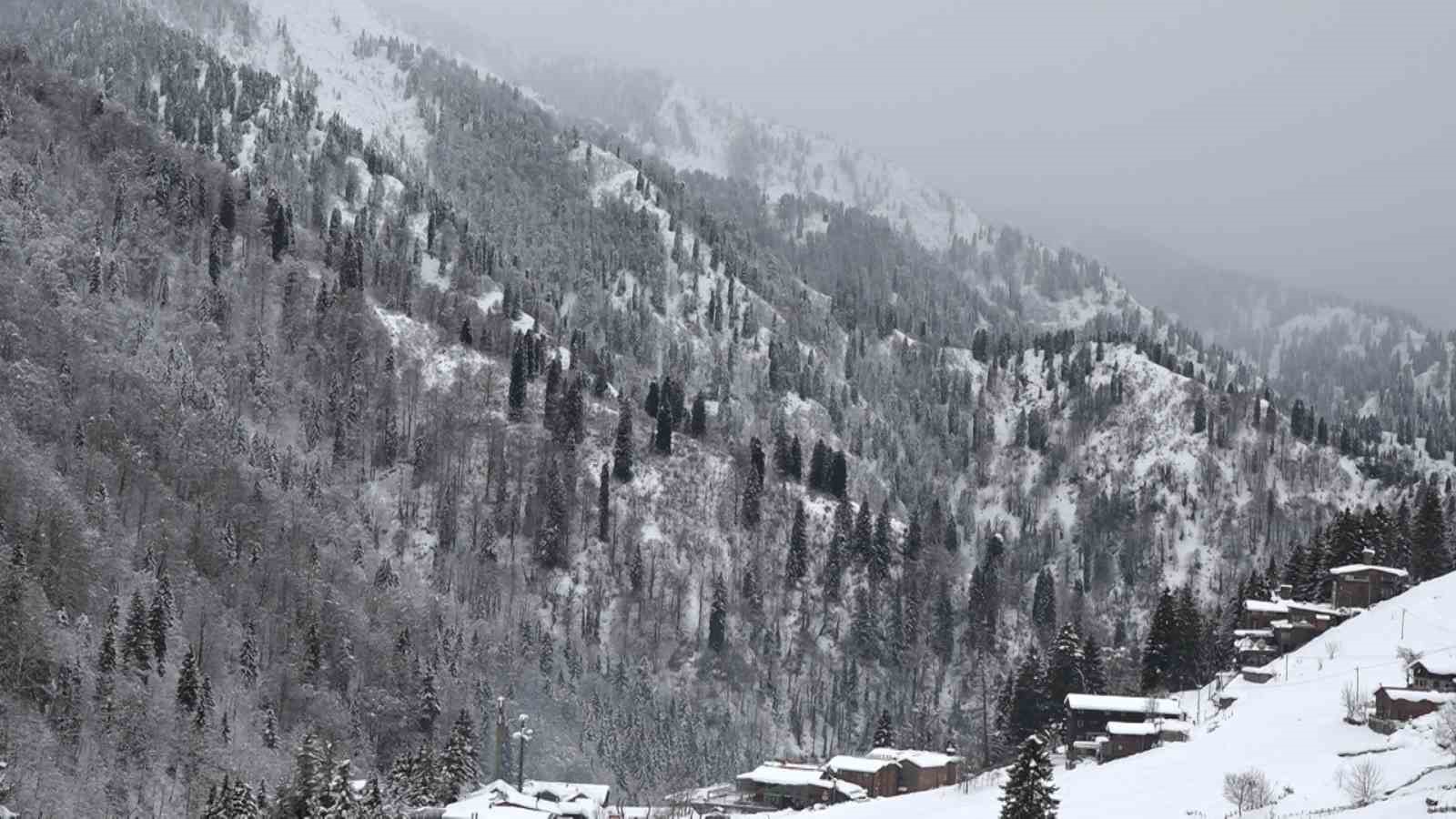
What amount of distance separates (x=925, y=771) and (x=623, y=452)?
8940 centimetres

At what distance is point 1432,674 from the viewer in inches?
3278

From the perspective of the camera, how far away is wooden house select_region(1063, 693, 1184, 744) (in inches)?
3841

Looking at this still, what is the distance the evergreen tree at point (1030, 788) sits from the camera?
6469 cm

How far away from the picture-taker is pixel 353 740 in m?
143

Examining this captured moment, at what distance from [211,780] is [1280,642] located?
81133mm

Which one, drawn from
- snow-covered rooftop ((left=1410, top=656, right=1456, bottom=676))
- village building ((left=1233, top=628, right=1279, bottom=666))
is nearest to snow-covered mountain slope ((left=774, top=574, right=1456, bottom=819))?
snow-covered rooftop ((left=1410, top=656, right=1456, bottom=676))

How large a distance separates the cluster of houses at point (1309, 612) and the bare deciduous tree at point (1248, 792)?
43686mm

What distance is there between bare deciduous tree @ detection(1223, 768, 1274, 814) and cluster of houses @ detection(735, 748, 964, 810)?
138 ft

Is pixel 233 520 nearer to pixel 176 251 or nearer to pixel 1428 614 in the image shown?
pixel 176 251

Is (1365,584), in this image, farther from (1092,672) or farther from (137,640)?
(137,640)

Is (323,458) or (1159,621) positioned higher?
(323,458)

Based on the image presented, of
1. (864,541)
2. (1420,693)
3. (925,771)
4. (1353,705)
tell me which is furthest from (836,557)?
(1420,693)

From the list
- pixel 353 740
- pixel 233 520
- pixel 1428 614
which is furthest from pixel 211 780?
pixel 1428 614

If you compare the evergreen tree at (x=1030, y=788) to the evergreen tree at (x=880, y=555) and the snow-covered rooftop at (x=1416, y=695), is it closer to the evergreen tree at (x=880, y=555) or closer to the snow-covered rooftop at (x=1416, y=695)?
the snow-covered rooftop at (x=1416, y=695)
